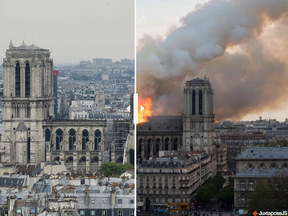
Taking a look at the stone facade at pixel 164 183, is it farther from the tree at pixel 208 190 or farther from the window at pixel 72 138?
the window at pixel 72 138

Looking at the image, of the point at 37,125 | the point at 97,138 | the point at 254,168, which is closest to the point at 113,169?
the point at 254,168

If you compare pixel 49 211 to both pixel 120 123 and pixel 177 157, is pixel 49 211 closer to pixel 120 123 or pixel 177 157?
pixel 177 157

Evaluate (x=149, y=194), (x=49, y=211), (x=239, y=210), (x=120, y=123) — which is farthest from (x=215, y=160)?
(x=49, y=211)

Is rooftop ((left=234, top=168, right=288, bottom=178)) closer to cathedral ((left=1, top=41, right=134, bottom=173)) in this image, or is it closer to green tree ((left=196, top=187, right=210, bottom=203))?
green tree ((left=196, top=187, right=210, bottom=203))

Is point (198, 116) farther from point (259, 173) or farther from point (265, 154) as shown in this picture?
point (259, 173)

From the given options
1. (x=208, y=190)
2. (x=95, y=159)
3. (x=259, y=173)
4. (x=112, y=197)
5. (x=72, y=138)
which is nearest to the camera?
(x=112, y=197)

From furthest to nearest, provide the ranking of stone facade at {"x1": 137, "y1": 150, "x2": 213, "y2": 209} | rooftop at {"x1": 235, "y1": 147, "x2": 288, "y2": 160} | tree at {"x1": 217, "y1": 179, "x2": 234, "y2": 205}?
rooftop at {"x1": 235, "y1": 147, "x2": 288, "y2": 160} < stone facade at {"x1": 137, "y1": 150, "x2": 213, "y2": 209} < tree at {"x1": 217, "y1": 179, "x2": 234, "y2": 205}

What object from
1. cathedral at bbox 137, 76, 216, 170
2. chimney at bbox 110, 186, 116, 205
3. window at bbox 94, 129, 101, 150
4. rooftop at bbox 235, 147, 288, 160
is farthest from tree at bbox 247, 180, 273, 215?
cathedral at bbox 137, 76, 216, 170

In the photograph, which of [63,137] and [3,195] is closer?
[3,195]
